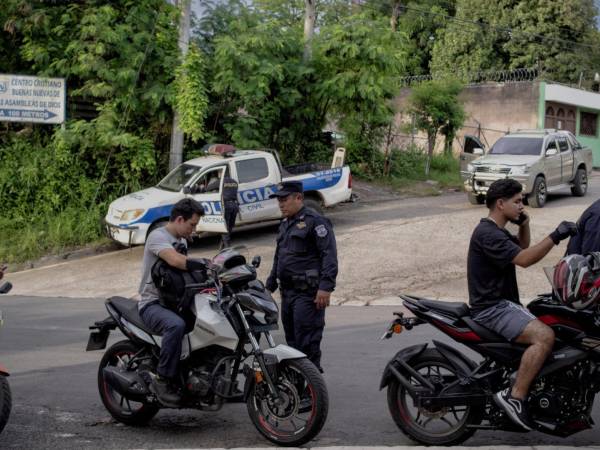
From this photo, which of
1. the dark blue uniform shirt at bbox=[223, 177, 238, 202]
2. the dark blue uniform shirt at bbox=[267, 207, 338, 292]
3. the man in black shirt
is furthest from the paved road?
the dark blue uniform shirt at bbox=[223, 177, 238, 202]

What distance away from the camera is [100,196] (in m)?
19.2

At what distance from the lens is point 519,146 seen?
65.7 feet

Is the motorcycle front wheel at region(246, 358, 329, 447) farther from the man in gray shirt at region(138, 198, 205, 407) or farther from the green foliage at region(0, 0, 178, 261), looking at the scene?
the green foliage at region(0, 0, 178, 261)

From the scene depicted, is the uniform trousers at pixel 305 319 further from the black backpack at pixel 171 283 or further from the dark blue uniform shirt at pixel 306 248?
the black backpack at pixel 171 283

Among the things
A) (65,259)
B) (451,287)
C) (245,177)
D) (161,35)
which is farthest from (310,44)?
(451,287)

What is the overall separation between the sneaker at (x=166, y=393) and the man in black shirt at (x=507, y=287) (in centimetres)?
221

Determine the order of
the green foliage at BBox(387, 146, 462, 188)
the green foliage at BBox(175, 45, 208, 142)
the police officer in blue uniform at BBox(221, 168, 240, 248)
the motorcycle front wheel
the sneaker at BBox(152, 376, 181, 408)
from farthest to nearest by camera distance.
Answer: the green foliage at BBox(387, 146, 462, 188)
the green foliage at BBox(175, 45, 208, 142)
the police officer in blue uniform at BBox(221, 168, 240, 248)
the sneaker at BBox(152, 376, 181, 408)
the motorcycle front wheel

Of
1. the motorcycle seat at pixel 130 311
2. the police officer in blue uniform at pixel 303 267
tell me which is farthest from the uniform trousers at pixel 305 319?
the motorcycle seat at pixel 130 311

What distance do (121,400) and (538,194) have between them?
49.7 ft

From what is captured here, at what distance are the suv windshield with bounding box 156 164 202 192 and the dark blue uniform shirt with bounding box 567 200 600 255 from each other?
10.9 metres

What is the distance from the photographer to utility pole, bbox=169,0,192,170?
1908 cm

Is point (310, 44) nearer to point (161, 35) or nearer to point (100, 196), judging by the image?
point (161, 35)

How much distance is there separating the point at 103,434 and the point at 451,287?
8113 millimetres

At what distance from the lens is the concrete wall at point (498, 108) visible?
34875mm
